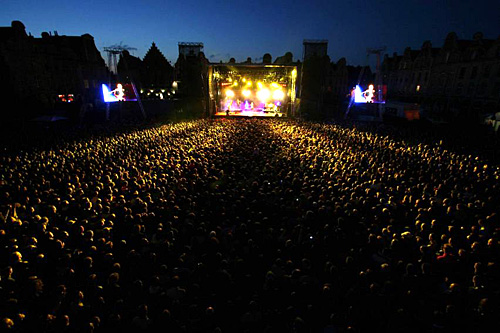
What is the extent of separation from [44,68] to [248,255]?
3825 centimetres

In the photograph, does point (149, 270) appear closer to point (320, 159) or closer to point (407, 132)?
point (320, 159)

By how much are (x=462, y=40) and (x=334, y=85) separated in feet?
98.4

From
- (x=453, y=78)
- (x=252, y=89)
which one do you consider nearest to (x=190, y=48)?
(x=252, y=89)

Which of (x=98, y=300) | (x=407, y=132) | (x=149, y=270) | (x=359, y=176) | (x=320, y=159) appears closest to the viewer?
(x=98, y=300)

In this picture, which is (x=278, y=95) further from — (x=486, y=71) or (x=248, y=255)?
(x=248, y=255)

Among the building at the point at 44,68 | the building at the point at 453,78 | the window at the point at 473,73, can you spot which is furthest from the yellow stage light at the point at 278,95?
the window at the point at 473,73

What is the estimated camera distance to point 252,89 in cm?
3947

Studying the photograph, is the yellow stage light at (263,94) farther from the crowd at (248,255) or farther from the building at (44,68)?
the crowd at (248,255)

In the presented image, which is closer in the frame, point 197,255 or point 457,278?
point 457,278

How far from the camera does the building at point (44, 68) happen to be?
86.5 feet

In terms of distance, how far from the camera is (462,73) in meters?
38.3

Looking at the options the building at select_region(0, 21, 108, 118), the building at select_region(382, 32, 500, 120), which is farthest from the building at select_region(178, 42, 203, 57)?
the building at select_region(382, 32, 500, 120)

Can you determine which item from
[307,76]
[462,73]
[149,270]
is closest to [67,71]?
[307,76]

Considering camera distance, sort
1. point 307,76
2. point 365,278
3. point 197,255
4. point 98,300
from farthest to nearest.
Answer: point 307,76, point 197,255, point 365,278, point 98,300
